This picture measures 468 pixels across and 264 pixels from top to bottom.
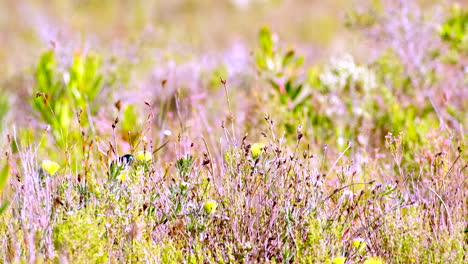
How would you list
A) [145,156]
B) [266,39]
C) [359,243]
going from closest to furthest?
[359,243], [145,156], [266,39]

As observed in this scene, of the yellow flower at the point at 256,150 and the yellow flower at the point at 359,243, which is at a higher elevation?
the yellow flower at the point at 256,150

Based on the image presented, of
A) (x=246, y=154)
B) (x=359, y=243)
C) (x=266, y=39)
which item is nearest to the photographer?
A: (x=359, y=243)

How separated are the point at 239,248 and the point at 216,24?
446 inches

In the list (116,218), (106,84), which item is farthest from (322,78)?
(116,218)

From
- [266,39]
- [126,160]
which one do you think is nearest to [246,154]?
[126,160]

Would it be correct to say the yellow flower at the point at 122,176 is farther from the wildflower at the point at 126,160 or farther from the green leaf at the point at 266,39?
the green leaf at the point at 266,39

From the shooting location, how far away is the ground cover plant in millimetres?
2449

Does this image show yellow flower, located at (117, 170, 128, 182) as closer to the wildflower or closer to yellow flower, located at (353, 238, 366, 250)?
the wildflower

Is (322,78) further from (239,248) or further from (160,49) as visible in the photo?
(160,49)

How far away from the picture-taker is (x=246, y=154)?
2.62 metres

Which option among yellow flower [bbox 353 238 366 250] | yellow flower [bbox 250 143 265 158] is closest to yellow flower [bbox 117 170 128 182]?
yellow flower [bbox 250 143 265 158]

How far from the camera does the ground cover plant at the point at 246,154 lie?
245 centimetres

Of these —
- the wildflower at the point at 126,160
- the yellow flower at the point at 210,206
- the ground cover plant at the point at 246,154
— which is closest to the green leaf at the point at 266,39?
the ground cover plant at the point at 246,154

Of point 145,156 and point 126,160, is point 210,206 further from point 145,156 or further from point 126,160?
point 126,160
